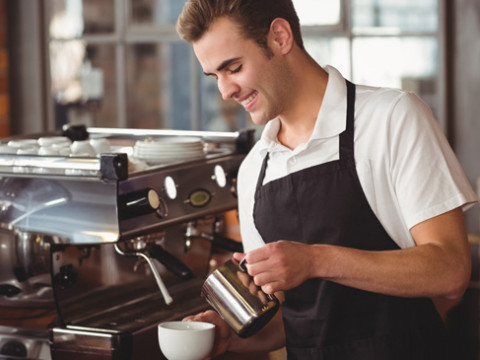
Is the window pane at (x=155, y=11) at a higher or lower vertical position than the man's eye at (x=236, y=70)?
higher

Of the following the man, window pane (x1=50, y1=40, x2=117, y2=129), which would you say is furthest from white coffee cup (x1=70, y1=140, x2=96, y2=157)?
window pane (x1=50, y1=40, x2=117, y2=129)

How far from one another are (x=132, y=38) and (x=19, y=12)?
59cm

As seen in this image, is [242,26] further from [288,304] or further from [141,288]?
[141,288]

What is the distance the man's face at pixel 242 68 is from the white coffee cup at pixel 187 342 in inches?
16.5

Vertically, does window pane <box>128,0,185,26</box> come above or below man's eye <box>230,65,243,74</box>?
above

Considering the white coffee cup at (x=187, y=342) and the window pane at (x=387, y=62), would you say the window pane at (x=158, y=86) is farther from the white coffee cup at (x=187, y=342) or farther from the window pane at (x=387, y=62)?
the white coffee cup at (x=187, y=342)

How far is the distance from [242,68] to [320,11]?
235cm

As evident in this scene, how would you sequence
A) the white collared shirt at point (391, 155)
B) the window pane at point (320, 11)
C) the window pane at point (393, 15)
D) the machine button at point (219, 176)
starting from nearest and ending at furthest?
the white collared shirt at point (391, 155), the machine button at point (219, 176), the window pane at point (393, 15), the window pane at point (320, 11)

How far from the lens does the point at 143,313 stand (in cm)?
193

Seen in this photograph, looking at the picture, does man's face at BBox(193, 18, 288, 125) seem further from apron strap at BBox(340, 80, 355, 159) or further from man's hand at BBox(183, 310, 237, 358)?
man's hand at BBox(183, 310, 237, 358)

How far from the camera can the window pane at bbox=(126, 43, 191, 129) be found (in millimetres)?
4137

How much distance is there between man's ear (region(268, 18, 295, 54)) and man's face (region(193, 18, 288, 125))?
0.02 meters

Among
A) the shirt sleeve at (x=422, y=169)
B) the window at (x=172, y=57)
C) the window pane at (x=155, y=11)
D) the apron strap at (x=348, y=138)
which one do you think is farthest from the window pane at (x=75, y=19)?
the shirt sleeve at (x=422, y=169)

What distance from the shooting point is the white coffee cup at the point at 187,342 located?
150 cm
